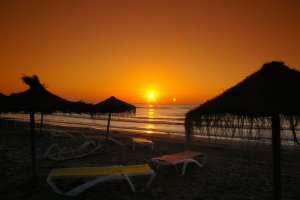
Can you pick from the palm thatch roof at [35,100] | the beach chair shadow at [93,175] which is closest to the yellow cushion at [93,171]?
the beach chair shadow at [93,175]

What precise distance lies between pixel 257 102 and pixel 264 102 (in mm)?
87

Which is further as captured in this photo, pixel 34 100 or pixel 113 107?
pixel 113 107

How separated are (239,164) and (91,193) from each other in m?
5.49

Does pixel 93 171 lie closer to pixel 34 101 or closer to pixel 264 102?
pixel 34 101

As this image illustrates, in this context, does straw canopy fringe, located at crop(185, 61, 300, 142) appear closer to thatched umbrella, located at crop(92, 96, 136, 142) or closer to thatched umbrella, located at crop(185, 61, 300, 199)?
thatched umbrella, located at crop(185, 61, 300, 199)

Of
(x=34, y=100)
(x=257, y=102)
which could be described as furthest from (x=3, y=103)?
(x=257, y=102)

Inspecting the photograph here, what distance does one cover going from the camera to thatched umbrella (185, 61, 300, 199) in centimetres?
319

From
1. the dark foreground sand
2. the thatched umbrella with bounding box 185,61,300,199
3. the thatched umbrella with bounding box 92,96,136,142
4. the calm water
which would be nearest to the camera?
the thatched umbrella with bounding box 185,61,300,199

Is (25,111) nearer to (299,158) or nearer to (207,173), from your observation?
(207,173)

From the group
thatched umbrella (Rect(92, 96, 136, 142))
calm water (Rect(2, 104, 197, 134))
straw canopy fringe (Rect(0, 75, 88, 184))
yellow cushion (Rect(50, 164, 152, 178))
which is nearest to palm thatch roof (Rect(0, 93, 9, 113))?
→ straw canopy fringe (Rect(0, 75, 88, 184))

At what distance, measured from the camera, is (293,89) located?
10.8ft

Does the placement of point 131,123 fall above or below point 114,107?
below

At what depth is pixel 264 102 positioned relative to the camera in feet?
10.5

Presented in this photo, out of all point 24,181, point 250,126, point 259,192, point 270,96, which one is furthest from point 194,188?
point 24,181
